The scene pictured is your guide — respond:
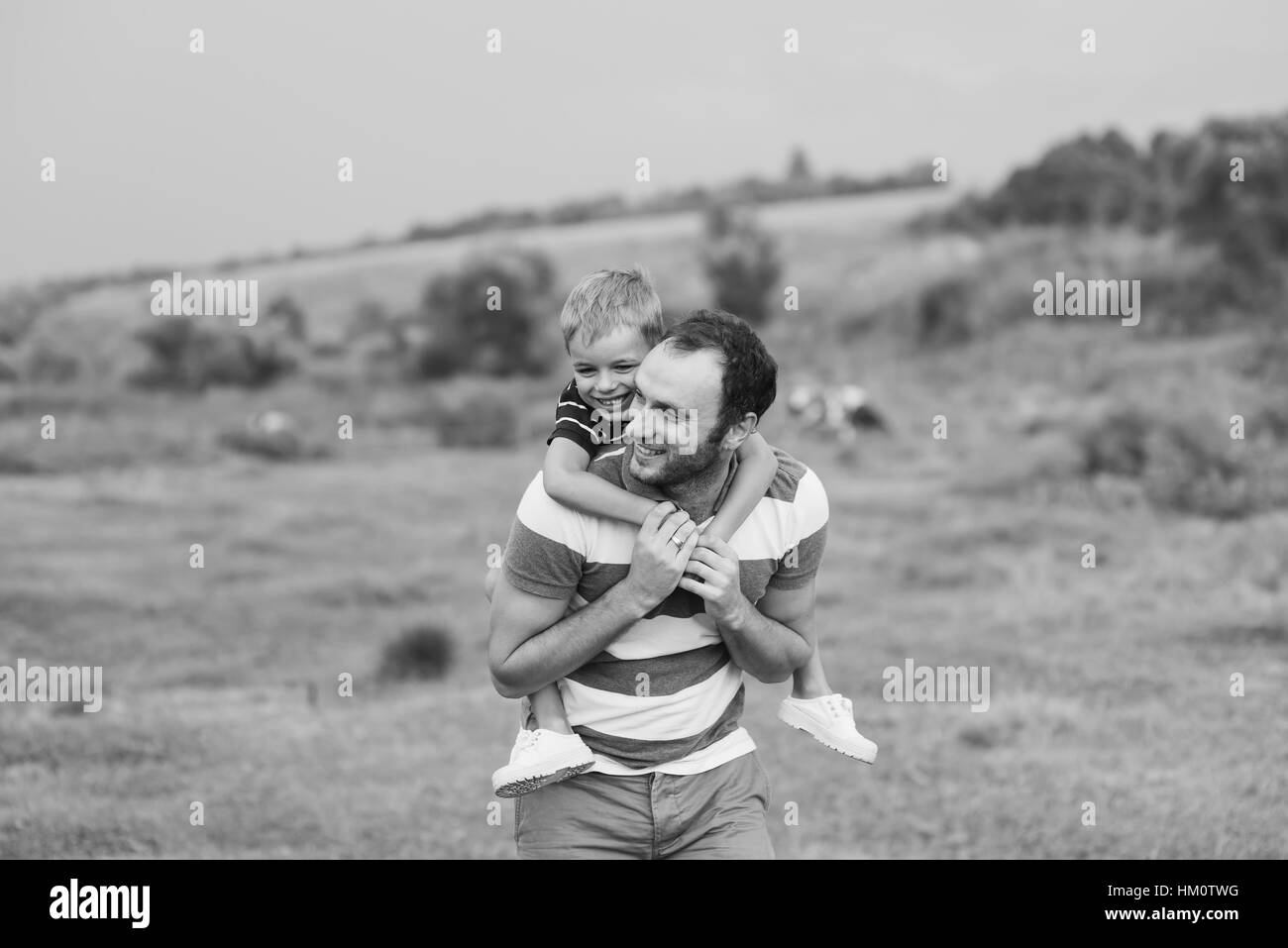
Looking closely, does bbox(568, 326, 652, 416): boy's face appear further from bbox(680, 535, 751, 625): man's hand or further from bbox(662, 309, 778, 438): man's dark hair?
bbox(680, 535, 751, 625): man's hand

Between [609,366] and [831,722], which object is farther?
[609,366]

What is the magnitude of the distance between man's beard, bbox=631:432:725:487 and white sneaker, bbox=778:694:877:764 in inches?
29.9

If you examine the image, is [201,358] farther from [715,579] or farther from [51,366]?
[715,579]

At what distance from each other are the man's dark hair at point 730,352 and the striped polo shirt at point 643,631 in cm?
28

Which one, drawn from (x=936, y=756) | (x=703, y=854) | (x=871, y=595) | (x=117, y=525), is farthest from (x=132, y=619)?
(x=703, y=854)

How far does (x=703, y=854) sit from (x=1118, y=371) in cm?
1835

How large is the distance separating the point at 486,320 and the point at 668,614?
78.4 feet

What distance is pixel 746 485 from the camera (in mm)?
3328

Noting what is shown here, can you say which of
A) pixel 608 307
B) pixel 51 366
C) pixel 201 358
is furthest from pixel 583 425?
pixel 51 366

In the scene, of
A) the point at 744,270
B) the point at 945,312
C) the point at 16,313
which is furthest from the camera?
the point at 744,270

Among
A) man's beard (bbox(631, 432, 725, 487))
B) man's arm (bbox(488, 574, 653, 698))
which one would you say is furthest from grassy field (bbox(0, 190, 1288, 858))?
man's beard (bbox(631, 432, 725, 487))

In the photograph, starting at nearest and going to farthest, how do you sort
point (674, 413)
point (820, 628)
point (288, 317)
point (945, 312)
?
point (674, 413) < point (820, 628) < point (945, 312) < point (288, 317)

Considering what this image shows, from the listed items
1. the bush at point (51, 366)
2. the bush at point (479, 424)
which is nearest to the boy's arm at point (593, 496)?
the bush at point (479, 424)

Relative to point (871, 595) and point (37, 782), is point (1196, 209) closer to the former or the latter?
point (871, 595)
